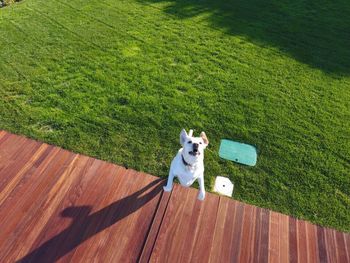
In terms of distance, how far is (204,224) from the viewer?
17.5 ft

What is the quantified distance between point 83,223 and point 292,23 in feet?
33.2

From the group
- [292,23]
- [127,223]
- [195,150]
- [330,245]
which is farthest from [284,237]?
[292,23]

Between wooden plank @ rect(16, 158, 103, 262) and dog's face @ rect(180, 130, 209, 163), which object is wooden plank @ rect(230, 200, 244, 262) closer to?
dog's face @ rect(180, 130, 209, 163)

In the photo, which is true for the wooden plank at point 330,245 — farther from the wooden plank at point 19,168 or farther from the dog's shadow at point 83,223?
the wooden plank at point 19,168

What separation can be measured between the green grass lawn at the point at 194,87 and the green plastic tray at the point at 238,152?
0.15m

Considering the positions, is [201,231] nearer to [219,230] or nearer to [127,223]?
[219,230]

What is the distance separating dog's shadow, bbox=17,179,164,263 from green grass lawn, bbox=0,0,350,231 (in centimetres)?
86

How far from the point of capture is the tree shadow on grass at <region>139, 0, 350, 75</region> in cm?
1006

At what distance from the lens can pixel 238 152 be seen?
6789 millimetres

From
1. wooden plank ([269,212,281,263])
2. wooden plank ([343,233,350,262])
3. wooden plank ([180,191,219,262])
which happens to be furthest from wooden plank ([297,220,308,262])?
wooden plank ([180,191,219,262])

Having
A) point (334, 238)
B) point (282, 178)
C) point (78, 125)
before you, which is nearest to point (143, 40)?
point (78, 125)

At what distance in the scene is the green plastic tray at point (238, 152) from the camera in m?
6.64

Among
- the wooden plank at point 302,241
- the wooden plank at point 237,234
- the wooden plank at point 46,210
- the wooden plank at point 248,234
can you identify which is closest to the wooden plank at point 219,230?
the wooden plank at point 237,234

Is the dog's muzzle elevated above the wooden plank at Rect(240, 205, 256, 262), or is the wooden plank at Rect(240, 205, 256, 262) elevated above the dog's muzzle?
the dog's muzzle
